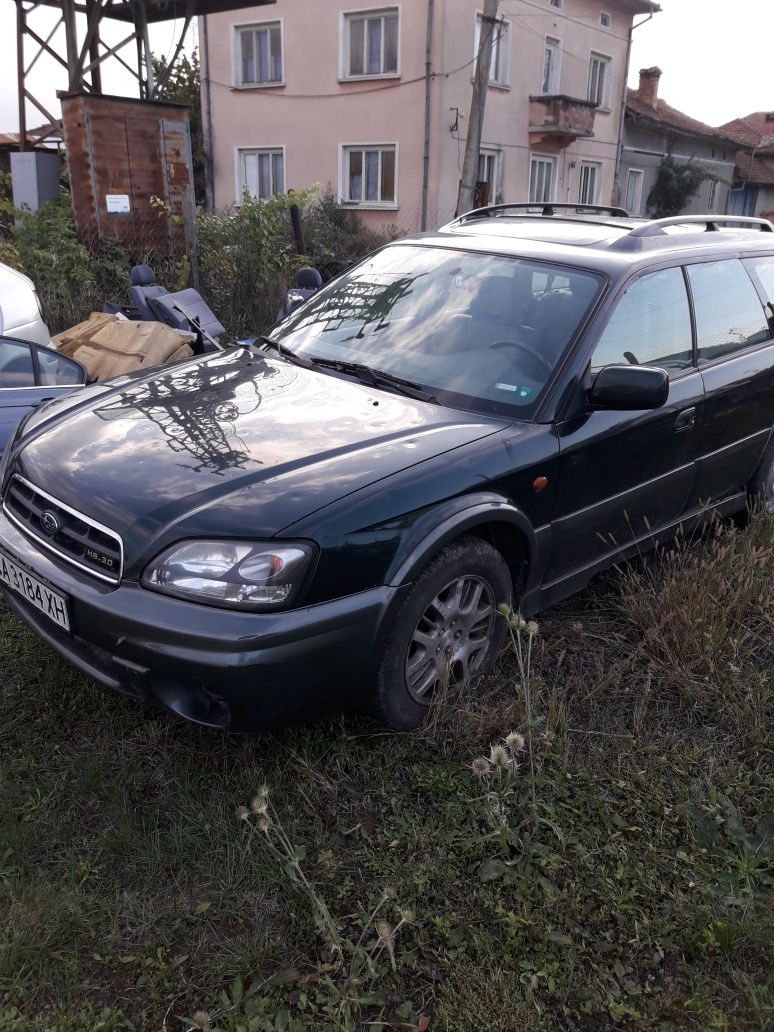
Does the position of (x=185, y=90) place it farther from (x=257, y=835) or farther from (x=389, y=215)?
(x=257, y=835)

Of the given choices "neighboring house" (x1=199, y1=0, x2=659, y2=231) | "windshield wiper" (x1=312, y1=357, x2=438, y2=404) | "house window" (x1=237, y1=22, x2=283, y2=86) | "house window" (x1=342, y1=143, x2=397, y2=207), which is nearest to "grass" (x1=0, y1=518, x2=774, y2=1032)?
"windshield wiper" (x1=312, y1=357, x2=438, y2=404)

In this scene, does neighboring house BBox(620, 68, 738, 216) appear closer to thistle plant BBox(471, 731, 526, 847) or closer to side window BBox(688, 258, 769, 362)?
side window BBox(688, 258, 769, 362)

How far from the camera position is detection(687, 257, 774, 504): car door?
12.7ft

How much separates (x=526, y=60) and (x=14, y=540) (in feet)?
72.1

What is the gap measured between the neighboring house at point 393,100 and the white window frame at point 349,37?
0.09 ft

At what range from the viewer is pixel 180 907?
2.21 m

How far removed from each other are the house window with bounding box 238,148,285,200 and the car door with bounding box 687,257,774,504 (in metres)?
18.6

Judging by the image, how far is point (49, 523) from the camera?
2.65 metres

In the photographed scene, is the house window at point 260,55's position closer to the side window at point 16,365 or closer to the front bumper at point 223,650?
the side window at point 16,365

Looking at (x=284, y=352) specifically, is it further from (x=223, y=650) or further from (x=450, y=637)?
(x=223, y=650)

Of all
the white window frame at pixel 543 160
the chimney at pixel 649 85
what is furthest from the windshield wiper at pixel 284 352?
the chimney at pixel 649 85

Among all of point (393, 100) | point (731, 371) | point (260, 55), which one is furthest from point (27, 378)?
point (260, 55)

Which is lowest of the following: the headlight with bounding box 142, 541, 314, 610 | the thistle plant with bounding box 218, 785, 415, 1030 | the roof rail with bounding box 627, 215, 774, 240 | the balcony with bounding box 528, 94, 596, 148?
the thistle plant with bounding box 218, 785, 415, 1030

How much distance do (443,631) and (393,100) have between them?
727 inches
